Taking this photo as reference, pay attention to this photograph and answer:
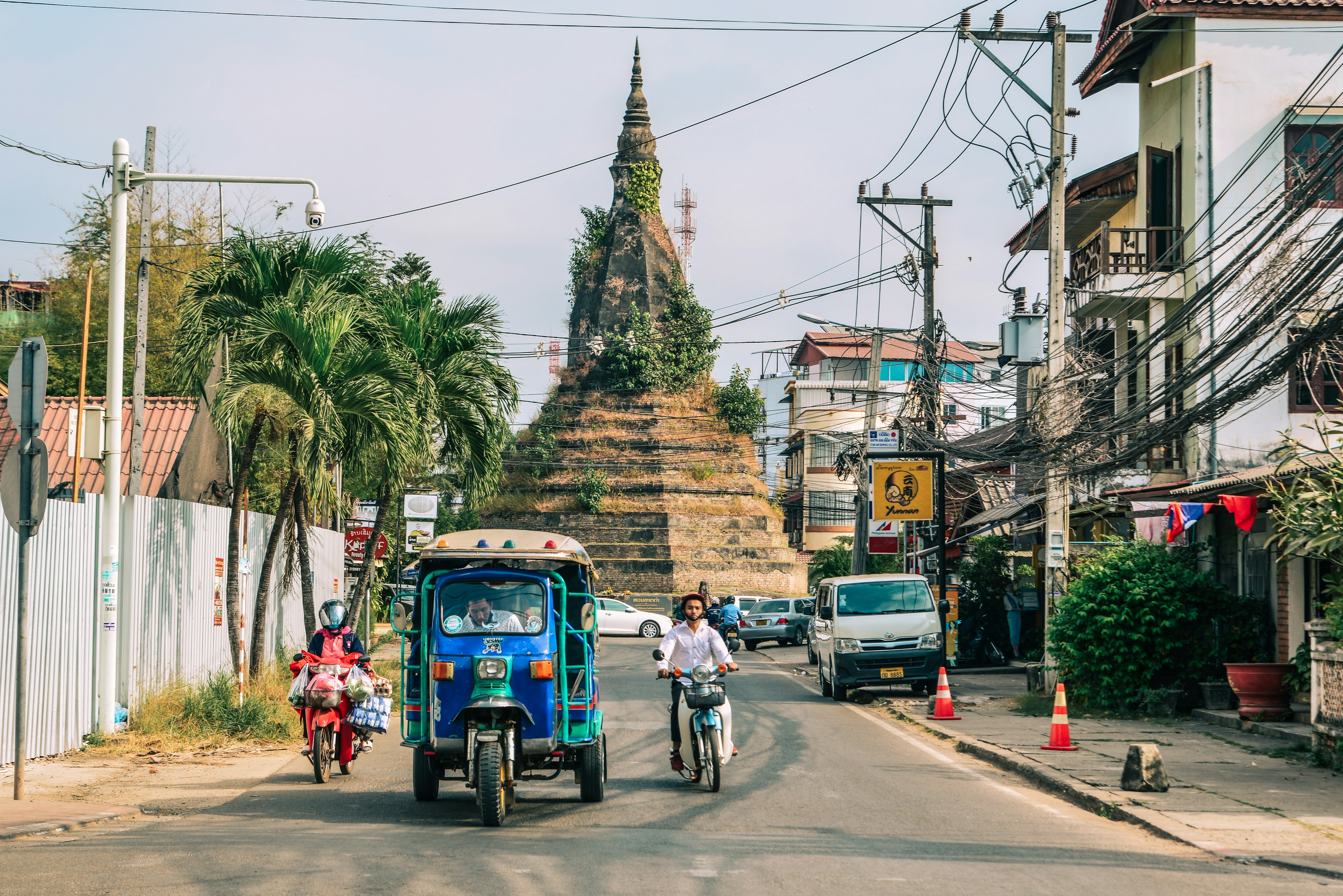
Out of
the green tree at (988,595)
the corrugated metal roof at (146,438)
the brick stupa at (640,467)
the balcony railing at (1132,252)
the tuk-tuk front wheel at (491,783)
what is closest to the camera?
the tuk-tuk front wheel at (491,783)

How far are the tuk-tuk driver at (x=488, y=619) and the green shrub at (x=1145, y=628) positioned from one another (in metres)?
9.96

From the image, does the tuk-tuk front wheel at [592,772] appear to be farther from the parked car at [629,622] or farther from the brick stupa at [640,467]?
the brick stupa at [640,467]

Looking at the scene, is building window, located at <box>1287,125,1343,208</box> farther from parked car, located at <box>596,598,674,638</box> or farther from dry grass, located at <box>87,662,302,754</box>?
parked car, located at <box>596,598,674,638</box>

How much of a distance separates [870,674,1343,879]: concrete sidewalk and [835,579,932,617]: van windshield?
128 inches

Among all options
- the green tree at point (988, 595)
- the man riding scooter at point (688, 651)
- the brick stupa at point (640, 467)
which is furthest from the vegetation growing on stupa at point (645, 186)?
the man riding scooter at point (688, 651)

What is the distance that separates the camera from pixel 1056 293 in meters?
18.3

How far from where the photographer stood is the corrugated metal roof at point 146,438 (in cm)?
2302

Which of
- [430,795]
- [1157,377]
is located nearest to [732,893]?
[430,795]

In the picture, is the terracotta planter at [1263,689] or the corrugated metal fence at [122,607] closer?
the corrugated metal fence at [122,607]

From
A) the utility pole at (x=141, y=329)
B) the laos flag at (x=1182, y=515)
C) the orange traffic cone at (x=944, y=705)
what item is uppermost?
the utility pole at (x=141, y=329)

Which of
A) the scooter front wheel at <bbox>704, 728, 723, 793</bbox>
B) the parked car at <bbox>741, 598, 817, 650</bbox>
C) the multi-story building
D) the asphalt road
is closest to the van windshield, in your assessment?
the asphalt road

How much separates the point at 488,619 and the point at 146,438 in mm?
16885

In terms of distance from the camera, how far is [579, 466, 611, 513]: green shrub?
182 feet

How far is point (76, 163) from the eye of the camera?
14.6 m
